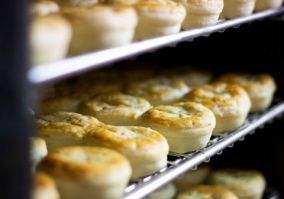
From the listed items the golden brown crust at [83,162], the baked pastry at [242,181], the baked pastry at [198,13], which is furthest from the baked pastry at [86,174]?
the baked pastry at [242,181]

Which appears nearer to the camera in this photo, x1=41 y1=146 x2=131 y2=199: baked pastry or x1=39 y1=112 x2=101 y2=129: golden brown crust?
x1=41 y1=146 x2=131 y2=199: baked pastry

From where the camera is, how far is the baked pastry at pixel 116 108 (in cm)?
236

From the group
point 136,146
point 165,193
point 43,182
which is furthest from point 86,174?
point 165,193

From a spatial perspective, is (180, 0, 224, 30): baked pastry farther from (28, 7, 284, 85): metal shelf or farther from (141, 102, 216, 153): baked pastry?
(141, 102, 216, 153): baked pastry

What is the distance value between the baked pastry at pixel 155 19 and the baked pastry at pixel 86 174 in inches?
18.6

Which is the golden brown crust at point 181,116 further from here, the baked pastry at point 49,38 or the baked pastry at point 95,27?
the baked pastry at point 49,38

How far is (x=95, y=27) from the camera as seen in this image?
5.68 ft

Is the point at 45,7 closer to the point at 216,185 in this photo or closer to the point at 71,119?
the point at 71,119

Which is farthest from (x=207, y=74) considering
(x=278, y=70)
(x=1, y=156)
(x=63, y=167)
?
(x=1, y=156)

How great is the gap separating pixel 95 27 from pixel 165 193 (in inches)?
44.7

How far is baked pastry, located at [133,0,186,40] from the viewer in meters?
2.03

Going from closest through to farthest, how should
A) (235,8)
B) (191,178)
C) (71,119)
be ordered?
1. (71,119)
2. (235,8)
3. (191,178)

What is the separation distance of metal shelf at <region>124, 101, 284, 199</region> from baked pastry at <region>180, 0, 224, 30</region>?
503 mm

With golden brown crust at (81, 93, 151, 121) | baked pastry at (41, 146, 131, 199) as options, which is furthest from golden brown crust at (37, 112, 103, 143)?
baked pastry at (41, 146, 131, 199)
